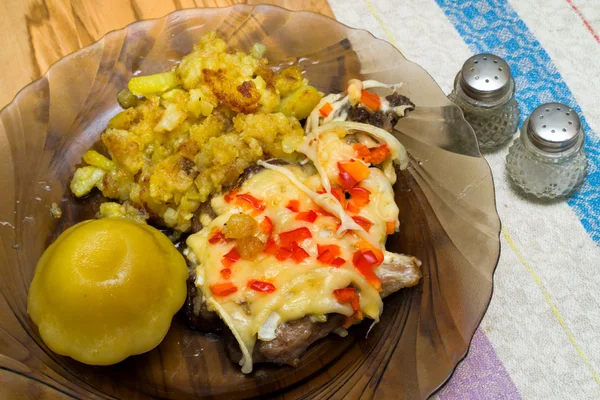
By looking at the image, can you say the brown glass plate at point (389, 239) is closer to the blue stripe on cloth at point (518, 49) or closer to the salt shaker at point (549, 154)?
the salt shaker at point (549, 154)

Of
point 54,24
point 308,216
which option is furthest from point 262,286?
point 54,24

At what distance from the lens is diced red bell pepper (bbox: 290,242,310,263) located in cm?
266

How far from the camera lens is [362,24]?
13.3 ft

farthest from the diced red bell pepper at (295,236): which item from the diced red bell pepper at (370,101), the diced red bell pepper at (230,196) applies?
the diced red bell pepper at (370,101)

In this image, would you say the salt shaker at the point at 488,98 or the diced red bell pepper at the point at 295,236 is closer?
the diced red bell pepper at the point at 295,236

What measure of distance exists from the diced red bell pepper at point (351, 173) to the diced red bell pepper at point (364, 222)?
19cm

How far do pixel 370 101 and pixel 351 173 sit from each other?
485 millimetres

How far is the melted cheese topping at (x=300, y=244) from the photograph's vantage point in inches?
103

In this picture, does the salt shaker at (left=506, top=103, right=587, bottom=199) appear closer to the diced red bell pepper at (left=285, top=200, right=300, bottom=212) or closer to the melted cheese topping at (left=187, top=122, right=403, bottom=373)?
the melted cheese topping at (left=187, top=122, right=403, bottom=373)

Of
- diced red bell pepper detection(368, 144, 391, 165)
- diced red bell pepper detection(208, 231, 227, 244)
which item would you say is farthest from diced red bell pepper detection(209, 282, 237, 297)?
diced red bell pepper detection(368, 144, 391, 165)

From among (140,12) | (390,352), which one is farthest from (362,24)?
(390,352)

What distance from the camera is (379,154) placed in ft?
9.82

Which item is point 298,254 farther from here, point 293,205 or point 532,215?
point 532,215

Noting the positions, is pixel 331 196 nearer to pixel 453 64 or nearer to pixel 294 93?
pixel 294 93
